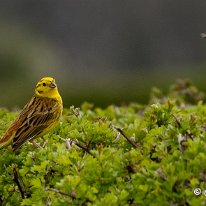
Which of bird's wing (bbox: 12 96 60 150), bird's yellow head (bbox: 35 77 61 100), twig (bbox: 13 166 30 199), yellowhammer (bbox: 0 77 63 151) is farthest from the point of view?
bird's yellow head (bbox: 35 77 61 100)

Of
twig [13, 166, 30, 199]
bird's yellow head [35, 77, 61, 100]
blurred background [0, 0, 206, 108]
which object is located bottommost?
blurred background [0, 0, 206, 108]

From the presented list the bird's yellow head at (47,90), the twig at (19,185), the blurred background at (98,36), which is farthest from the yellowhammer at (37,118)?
the blurred background at (98,36)

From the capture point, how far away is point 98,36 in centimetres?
4775

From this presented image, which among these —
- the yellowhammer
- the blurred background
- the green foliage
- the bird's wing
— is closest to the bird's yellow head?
the yellowhammer

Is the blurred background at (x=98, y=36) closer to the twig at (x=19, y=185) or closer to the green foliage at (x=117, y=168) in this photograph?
the green foliage at (x=117, y=168)

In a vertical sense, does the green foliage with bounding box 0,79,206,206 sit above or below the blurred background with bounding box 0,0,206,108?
above

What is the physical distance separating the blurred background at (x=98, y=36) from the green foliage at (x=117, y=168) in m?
36.3

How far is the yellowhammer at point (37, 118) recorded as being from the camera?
7289 millimetres

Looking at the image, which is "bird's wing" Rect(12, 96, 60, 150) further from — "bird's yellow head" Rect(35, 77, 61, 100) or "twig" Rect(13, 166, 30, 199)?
"twig" Rect(13, 166, 30, 199)

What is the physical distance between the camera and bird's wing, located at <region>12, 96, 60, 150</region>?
7.56 metres

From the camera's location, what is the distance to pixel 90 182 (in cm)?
507

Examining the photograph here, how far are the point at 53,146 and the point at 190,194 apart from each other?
5.64ft

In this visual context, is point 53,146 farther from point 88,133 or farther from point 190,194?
point 190,194

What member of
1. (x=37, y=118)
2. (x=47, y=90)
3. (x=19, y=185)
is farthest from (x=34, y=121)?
(x=19, y=185)
